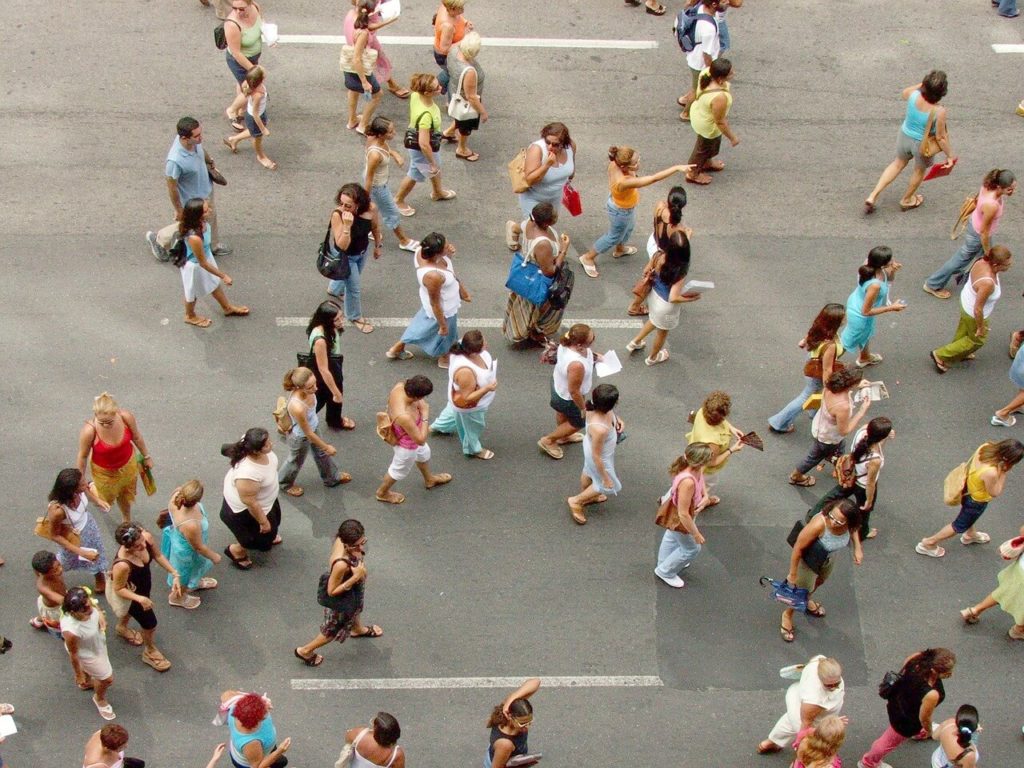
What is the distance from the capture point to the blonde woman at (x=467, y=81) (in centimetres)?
1397

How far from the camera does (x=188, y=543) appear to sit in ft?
32.6

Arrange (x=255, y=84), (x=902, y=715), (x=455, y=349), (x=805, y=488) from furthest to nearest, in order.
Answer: (x=255, y=84)
(x=805, y=488)
(x=455, y=349)
(x=902, y=715)

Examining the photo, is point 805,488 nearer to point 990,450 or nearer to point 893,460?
point 893,460

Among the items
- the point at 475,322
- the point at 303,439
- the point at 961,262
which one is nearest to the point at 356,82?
the point at 475,322

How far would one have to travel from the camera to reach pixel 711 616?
34.9 feet

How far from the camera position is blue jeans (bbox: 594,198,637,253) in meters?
13.1

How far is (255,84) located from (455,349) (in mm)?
4579

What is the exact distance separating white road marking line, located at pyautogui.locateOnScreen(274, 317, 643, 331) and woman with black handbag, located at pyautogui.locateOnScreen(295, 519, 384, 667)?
3.56 meters

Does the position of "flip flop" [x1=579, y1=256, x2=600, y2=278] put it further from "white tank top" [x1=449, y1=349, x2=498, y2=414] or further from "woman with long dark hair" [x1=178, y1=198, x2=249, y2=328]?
"woman with long dark hair" [x1=178, y1=198, x2=249, y2=328]

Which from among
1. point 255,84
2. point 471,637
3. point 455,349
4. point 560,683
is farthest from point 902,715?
point 255,84

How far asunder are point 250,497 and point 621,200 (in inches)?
200

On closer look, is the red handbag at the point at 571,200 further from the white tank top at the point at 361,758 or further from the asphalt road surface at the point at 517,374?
the white tank top at the point at 361,758

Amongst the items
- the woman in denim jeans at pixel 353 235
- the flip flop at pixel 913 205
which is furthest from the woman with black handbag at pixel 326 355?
the flip flop at pixel 913 205

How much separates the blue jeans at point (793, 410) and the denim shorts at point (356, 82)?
603cm
